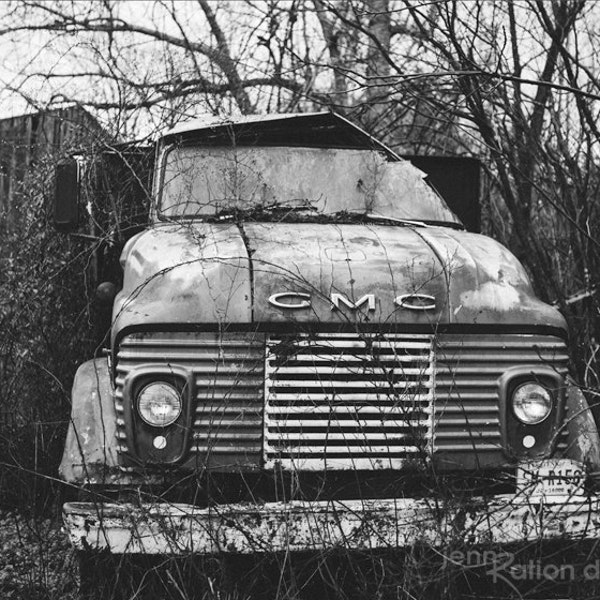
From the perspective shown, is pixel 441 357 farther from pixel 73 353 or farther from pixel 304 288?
pixel 73 353

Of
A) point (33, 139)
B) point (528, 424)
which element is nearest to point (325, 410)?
point (528, 424)

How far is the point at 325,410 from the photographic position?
360 cm

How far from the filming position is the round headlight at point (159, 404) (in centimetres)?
356

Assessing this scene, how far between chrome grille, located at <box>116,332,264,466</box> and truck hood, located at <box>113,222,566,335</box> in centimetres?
8

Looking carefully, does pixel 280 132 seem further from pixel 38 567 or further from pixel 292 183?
pixel 38 567

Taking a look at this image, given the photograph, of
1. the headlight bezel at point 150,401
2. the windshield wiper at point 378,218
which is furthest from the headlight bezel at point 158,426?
the windshield wiper at point 378,218

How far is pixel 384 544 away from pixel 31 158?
433cm

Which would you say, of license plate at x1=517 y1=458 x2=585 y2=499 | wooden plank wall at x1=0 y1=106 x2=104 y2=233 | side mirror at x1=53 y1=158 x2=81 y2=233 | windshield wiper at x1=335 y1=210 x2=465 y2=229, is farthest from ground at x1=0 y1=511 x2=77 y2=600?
wooden plank wall at x1=0 y1=106 x2=104 y2=233

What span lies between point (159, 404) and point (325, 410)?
2.12ft

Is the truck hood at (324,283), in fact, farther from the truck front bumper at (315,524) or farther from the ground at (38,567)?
the ground at (38,567)

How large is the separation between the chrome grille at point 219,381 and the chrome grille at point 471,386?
0.73 meters

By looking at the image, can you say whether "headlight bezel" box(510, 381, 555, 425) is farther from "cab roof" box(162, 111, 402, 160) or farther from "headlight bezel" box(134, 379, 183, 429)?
"cab roof" box(162, 111, 402, 160)

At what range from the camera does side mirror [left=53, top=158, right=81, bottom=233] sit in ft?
16.1

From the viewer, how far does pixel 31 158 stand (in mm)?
6578
